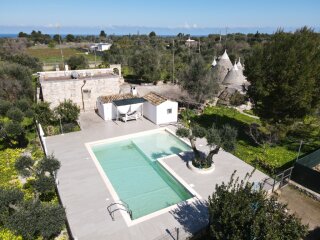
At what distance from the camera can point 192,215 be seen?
1255cm

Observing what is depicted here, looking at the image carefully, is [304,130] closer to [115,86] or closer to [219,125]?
[219,125]

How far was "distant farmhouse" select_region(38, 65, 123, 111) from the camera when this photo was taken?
26344mm

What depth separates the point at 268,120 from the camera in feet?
68.6

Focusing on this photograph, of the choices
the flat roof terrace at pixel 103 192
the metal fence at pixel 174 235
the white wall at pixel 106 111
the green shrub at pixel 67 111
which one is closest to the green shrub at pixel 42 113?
the green shrub at pixel 67 111

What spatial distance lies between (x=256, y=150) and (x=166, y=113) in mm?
9512

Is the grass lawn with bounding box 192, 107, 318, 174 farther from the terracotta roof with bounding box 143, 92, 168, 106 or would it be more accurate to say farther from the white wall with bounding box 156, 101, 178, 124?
the terracotta roof with bounding box 143, 92, 168, 106

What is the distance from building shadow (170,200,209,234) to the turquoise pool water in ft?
3.21

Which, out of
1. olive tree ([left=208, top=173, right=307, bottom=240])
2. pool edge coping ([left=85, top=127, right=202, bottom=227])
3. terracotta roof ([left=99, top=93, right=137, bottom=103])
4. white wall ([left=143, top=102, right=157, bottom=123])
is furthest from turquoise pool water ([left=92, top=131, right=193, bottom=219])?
terracotta roof ([left=99, top=93, right=137, bottom=103])

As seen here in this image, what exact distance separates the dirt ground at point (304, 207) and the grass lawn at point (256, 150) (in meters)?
2.26

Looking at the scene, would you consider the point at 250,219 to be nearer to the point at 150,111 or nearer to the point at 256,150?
the point at 256,150

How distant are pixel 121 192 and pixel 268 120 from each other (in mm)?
14029

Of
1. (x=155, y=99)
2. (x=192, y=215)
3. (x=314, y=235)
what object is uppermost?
(x=155, y=99)

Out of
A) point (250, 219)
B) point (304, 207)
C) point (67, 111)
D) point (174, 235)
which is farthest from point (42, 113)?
point (304, 207)

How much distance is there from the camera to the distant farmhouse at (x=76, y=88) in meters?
26.3
